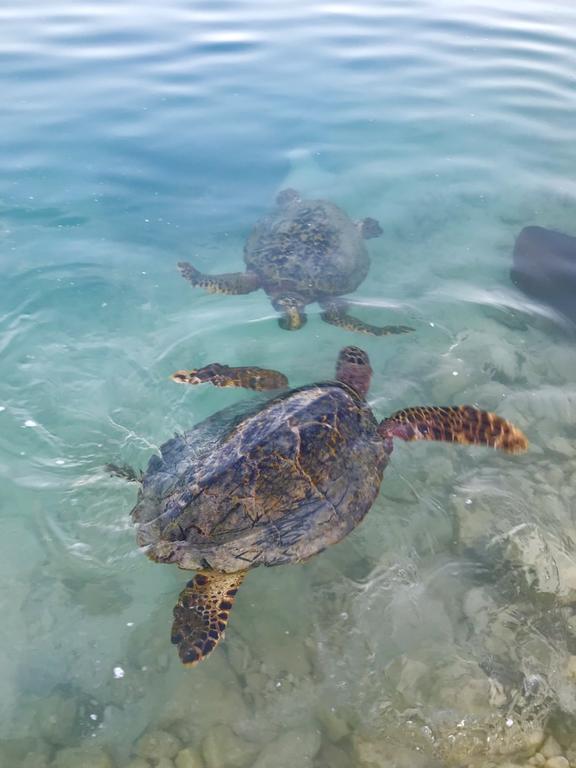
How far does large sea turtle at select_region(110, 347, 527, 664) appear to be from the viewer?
4375 millimetres

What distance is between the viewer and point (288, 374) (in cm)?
682

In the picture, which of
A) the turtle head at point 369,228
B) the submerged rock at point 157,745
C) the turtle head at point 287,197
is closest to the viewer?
the submerged rock at point 157,745

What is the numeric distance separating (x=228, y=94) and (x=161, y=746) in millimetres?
12414

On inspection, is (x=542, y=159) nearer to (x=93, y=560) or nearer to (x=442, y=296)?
(x=442, y=296)

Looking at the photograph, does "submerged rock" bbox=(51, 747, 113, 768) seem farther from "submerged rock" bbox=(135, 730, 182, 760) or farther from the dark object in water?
the dark object in water

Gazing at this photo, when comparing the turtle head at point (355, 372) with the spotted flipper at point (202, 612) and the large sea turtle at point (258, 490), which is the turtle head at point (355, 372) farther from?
the spotted flipper at point (202, 612)

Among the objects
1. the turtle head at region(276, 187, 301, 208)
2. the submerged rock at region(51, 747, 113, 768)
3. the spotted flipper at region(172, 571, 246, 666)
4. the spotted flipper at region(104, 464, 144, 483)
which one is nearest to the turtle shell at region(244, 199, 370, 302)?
the turtle head at region(276, 187, 301, 208)

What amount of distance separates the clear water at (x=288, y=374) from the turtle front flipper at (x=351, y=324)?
24 cm

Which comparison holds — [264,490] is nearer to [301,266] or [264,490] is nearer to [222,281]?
[222,281]

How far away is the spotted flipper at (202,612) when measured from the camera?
13.7 ft

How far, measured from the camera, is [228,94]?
1279cm

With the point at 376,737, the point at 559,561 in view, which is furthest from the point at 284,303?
the point at 376,737

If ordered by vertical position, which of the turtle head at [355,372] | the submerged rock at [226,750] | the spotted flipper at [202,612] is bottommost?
the submerged rock at [226,750]

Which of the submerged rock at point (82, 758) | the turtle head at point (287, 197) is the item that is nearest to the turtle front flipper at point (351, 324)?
the turtle head at point (287, 197)
